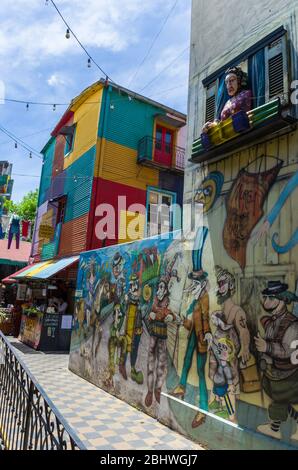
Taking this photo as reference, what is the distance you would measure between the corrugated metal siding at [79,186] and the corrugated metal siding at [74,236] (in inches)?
10.6

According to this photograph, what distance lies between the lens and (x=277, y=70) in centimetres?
444

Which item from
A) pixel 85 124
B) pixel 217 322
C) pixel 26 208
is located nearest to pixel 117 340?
pixel 217 322

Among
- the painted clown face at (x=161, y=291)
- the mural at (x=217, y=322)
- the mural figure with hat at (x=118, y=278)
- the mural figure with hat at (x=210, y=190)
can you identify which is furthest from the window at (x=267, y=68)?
the mural figure with hat at (x=118, y=278)

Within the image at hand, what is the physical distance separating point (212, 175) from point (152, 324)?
283 cm

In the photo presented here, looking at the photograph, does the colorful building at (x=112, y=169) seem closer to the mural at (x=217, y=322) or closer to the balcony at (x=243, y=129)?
the mural at (x=217, y=322)

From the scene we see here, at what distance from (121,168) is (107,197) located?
1.40 m

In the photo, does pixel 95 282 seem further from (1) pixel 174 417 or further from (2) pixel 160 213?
(2) pixel 160 213

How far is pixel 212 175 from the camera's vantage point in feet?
17.2

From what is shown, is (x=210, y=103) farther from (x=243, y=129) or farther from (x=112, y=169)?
(x=112, y=169)

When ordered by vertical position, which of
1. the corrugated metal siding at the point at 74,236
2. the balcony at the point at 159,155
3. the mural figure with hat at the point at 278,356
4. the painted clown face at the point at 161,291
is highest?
the balcony at the point at 159,155

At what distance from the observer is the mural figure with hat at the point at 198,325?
4758 millimetres

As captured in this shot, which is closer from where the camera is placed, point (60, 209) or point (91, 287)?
point (91, 287)

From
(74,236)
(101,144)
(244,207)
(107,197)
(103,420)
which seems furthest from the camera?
(74,236)

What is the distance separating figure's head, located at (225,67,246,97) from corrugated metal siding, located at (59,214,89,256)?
8538mm
